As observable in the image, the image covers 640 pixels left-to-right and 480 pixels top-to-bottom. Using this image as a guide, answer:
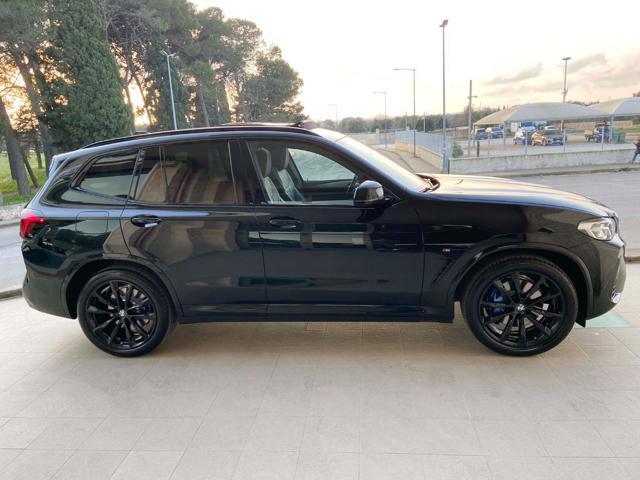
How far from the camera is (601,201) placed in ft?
38.0

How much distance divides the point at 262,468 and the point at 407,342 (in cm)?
177

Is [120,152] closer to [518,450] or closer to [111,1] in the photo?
[518,450]

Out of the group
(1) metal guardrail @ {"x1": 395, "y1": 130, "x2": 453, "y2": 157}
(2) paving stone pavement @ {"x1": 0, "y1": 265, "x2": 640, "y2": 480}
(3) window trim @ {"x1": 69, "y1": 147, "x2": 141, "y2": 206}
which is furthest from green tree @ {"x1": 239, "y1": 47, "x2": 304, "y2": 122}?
(2) paving stone pavement @ {"x1": 0, "y1": 265, "x2": 640, "y2": 480}

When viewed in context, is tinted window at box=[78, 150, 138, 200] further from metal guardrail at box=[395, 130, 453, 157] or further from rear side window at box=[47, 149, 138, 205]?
metal guardrail at box=[395, 130, 453, 157]

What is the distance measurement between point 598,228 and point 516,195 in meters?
A: 0.60

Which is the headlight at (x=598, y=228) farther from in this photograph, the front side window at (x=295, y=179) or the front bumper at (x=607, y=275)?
the front side window at (x=295, y=179)

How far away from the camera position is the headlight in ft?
11.1

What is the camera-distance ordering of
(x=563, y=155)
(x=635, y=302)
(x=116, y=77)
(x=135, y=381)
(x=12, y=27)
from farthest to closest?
Result: (x=116, y=77) < (x=563, y=155) < (x=12, y=27) < (x=635, y=302) < (x=135, y=381)

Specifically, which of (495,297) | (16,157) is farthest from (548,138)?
(16,157)

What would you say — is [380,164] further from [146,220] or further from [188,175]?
[146,220]

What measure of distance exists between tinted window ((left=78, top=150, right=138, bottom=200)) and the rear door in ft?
0.29

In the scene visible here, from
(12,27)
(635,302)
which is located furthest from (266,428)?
(12,27)

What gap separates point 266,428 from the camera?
2938 mm

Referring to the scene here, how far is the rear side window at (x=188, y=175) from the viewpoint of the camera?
366 centimetres
